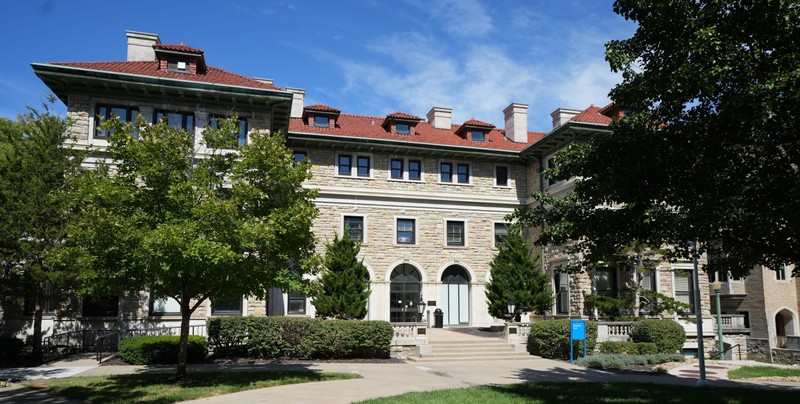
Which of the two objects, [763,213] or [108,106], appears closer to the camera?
[763,213]

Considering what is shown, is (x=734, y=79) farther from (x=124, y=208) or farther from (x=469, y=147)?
(x=469, y=147)

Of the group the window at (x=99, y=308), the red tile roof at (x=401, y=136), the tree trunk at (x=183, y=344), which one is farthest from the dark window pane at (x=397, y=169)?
the tree trunk at (x=183, y=344)

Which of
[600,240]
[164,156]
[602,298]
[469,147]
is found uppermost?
[469,147]

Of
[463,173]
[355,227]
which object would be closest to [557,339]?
[355,227]

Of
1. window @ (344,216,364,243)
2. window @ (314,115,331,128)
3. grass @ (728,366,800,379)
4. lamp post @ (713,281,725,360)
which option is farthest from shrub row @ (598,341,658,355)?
window @ (314,115,331,128)

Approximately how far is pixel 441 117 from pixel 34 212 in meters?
22.1

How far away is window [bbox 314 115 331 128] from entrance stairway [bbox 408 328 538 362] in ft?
39.8

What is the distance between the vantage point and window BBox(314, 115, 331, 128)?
30.5 metres

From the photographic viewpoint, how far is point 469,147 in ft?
99.4

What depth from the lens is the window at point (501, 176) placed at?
31625 millimetres

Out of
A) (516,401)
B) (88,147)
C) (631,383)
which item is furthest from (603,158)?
(88,147)

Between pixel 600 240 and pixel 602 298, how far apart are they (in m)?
13.2

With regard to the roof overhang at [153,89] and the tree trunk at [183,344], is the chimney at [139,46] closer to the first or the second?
the roof overhang at [153,89]

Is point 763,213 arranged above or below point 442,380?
above
